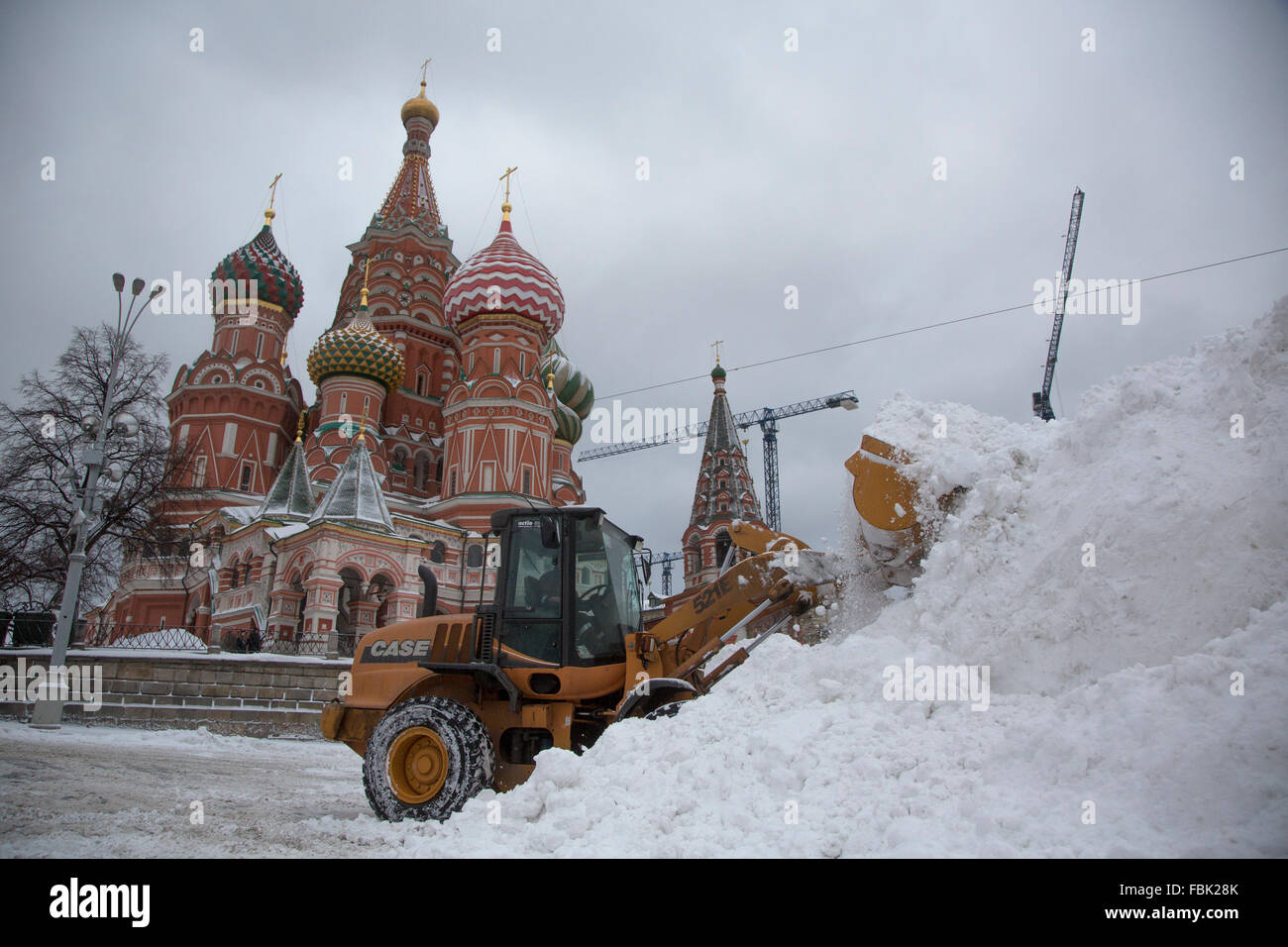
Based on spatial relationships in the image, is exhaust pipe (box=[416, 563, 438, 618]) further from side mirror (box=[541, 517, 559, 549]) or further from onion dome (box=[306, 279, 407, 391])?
onion dome (box=[306, 279, 407, 391])

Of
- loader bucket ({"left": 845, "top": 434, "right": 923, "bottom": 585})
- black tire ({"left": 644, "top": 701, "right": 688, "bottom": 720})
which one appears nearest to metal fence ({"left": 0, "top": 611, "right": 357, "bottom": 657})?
black tire ({"left": 644, "top": 701, "right": 688, "bottom": 720})

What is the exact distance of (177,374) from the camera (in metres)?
33.2

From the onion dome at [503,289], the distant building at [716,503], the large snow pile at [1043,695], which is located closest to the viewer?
the large snow pile at [1043,695]

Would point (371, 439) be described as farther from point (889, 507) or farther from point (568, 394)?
point (889, 507)

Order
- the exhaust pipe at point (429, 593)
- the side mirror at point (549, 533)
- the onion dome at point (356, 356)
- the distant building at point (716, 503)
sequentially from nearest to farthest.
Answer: the side mirror at point (549, 533) → the exhaust pipe at point (429, 593) → the onion dome at point (356, 356) → the distant building at point (716, 503)

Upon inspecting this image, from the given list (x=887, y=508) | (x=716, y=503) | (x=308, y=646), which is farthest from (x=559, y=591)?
(x=716, y=503)

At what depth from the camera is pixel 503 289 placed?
113ft

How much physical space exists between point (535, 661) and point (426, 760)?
43.0 inches

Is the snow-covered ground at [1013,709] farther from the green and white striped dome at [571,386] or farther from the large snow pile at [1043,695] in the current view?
the green and white striped dome at [571,386]

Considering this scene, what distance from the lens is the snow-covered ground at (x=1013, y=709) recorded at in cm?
358

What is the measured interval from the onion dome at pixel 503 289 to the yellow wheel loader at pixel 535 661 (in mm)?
28953

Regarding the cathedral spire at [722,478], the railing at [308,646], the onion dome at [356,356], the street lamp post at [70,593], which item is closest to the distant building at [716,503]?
the cathedral spire at [722,478]

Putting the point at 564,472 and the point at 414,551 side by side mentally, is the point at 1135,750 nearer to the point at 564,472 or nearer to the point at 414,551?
the point at 414,551
